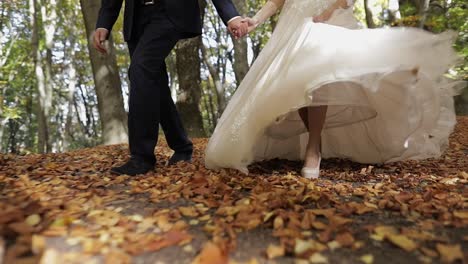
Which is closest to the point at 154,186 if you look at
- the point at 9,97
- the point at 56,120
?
the point at 9,97

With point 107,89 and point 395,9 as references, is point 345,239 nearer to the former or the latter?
point 107,89

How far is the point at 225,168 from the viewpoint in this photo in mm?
2693

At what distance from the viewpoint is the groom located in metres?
2.60

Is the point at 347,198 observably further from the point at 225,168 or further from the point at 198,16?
the point at 198,16

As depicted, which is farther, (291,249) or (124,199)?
(124,199)

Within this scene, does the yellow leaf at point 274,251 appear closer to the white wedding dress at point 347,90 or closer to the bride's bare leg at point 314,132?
the white wedding dress at point 347,90

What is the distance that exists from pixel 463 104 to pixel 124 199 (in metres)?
10.4

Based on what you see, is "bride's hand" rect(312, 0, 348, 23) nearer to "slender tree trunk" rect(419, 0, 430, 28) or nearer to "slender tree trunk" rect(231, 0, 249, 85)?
"slender tree trunk" rect(231, 0, 249, 85)

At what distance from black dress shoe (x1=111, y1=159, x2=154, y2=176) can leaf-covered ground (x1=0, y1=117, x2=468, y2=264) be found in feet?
0.28

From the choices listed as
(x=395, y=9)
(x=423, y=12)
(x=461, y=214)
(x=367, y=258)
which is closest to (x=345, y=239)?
(x=367, y=258)

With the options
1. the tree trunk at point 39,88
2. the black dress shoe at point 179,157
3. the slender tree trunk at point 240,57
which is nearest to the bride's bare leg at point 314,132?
the black dress shoe at point 179,157

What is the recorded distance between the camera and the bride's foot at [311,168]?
2.63 metres

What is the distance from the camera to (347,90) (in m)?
2.73

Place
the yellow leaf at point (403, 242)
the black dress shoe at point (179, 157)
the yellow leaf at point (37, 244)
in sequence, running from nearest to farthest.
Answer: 1. the yellow leaf at point (37, 244)
2. the yellow leaf at point (403, 242)
3. the black dress shoe at point (179, 157)
